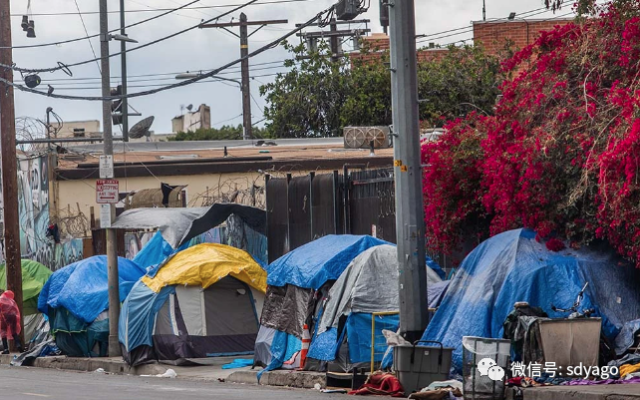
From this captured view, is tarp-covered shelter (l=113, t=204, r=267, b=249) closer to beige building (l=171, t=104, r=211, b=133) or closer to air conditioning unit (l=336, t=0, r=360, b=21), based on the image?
air conditioning unit (l=336, t=0, r=360, b=21)

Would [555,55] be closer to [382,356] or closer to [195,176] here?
[382,356]

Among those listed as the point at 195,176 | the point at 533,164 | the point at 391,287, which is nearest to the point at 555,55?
the point at 533,164

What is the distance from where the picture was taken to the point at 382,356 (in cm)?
1719

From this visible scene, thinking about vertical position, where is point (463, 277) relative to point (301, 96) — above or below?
below

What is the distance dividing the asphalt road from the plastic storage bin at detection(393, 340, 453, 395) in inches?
34.0

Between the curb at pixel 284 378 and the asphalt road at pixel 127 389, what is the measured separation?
0.47m

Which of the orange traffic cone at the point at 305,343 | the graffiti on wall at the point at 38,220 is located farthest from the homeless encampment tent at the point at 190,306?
the graffiti on wall at the point at 38,220

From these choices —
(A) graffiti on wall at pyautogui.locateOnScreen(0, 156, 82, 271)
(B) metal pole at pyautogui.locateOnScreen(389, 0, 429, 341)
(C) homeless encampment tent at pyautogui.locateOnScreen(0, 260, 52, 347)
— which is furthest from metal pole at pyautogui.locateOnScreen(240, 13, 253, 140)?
(B) metal pole at pyautogui.locateOnScreen(389, 0, 429, 341)

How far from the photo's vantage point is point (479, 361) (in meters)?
13.8

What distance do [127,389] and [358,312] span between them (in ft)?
11.7

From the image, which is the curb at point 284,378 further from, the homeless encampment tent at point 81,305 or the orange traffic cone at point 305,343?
the homeless encampment tent at point 81,305

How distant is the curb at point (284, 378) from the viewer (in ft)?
56.6

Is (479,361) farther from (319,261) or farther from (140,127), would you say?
(140,127)

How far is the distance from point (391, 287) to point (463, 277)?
3.87 feet
